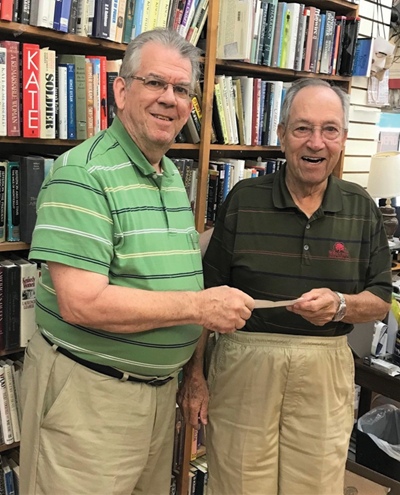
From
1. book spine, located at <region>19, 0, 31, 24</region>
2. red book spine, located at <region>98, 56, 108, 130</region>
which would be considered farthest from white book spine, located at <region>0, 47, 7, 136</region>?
red book spine, located at <region>98, 56, 108, 130</region>

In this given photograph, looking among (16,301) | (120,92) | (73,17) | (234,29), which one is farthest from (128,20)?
(16,301)

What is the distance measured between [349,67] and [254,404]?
1.84 metres

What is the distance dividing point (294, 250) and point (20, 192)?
0.91 m

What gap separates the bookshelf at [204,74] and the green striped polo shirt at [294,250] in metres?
0.57

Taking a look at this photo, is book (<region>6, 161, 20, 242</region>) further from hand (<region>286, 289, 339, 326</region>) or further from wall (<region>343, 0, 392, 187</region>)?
wall (<region>343, 0, 392, 187</region>)

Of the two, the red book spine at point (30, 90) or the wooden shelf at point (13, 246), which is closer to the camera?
the red book spine at point (30, 90)

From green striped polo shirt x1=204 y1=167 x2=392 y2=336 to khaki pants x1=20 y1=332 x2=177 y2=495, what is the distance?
43 centimetres

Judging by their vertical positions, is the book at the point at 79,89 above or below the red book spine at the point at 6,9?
below

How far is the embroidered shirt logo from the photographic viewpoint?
150 cm

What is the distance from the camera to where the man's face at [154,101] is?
4.24 feet

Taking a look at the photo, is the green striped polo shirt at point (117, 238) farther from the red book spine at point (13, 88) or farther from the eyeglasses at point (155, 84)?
the red book spine at point (13, 88)

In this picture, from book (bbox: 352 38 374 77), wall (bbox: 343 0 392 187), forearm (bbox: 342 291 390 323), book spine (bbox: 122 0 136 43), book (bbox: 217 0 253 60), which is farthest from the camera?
wall (bbox: 343 0 392 187)

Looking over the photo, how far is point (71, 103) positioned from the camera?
1730 millimetres

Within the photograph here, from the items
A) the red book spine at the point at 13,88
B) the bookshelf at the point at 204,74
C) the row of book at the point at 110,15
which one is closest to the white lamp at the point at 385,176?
the bookshelf at the point at 204,74
